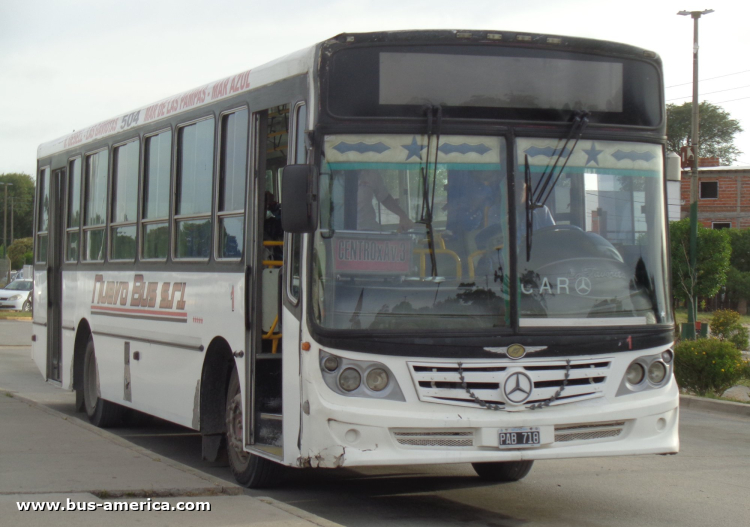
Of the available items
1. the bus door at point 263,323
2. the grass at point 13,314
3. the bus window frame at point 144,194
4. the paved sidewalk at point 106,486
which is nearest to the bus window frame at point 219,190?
the bus door at point 263,323

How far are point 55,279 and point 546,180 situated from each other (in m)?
8.05

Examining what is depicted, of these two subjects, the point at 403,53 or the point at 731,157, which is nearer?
the point at 403,53

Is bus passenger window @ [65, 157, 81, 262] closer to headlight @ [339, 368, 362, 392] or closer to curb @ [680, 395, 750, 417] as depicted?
headlight @ [339, 368, 362, 392]

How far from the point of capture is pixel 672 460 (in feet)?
32.8

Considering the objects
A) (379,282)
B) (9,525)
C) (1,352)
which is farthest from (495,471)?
(1,352)

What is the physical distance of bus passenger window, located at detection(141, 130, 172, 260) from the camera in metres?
9.72

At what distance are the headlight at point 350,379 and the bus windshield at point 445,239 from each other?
0.27 m

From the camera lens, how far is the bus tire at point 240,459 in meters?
7.83

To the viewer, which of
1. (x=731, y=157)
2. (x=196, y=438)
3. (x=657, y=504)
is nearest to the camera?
(x=657, y=504)

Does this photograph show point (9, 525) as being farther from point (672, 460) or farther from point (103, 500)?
point (672, 460)

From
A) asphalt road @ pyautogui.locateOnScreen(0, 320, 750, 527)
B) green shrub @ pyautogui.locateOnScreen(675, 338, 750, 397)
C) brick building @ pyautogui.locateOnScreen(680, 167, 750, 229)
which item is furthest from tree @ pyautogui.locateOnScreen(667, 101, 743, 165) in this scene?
asphalt road @ pyautogui.locateOnScreen(0, 320, 750, 527)

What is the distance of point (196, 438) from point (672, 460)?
4.81 metres

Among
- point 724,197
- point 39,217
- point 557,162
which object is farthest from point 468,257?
point 724,197

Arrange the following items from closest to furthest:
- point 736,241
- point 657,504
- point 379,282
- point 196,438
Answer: point 379,282, point 657,504, point 196,438, point 736,241
